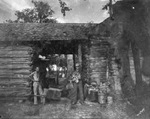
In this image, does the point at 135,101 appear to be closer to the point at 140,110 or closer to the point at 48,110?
the point at 140,110

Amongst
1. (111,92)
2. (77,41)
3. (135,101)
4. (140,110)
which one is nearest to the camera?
(140,110)

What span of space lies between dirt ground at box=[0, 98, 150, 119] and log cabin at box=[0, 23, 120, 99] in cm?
109

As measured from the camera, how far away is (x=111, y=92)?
7.40m

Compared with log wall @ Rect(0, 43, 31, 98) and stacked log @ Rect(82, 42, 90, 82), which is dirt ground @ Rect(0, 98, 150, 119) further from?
stacked log @ Rect(82, 42, 90, 82)

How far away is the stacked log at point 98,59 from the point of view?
7.76 m

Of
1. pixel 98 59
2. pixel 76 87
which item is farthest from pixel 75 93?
pixel 98 59

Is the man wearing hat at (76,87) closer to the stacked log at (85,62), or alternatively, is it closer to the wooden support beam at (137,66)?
the stacked log at (85,62)

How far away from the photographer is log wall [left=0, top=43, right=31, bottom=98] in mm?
7621

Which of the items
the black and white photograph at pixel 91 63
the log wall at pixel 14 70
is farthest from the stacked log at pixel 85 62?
the log wall at pixel 14 70

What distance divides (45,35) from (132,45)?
467cm

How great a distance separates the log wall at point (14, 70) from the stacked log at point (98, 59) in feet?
11.6

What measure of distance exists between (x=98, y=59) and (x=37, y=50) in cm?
343

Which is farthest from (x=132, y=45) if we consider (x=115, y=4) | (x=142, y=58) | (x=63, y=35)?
(x=63, y=35)

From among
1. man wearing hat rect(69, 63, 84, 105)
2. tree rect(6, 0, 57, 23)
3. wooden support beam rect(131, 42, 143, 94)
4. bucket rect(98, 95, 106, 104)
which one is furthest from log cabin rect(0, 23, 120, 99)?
tree rect(6, 0, 57, 23)
